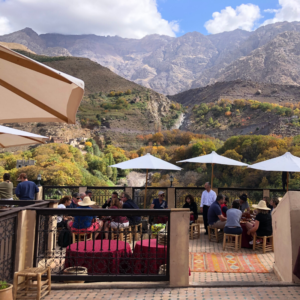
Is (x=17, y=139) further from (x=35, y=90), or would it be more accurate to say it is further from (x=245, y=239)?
(x=245, y=239)

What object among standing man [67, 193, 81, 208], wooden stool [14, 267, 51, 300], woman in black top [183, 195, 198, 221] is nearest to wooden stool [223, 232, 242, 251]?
woman in black top [183, 195, 198, 221]

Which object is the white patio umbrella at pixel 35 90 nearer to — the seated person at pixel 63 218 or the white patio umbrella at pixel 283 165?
the seated person at pixel 63 218

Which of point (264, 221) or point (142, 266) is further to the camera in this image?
point (264, 221)

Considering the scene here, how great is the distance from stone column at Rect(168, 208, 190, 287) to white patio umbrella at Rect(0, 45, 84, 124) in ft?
6.07

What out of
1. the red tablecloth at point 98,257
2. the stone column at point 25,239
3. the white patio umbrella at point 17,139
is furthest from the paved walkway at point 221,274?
the white patio umbrella at point 17,139

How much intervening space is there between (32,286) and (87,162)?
91.6 feet

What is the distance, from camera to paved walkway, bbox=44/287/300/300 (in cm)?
344

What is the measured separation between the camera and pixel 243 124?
5903 centimetres

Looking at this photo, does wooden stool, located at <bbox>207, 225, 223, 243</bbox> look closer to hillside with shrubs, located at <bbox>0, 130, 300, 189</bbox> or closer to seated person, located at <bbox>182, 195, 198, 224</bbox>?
seated person, located at <bbox>182, 195, 198, 224</bbox>

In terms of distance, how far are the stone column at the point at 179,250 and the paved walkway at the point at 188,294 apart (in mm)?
137

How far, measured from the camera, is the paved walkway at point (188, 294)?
11.3 feet

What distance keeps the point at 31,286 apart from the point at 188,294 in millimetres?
1887

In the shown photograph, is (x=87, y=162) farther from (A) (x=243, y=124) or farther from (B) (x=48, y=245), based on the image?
(A) (x=243, y=124)

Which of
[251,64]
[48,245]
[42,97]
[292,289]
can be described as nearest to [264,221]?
[292,289]
